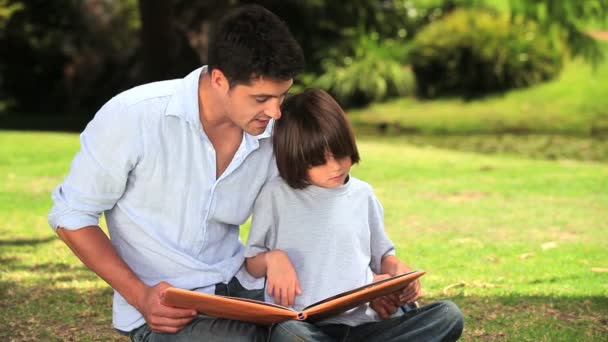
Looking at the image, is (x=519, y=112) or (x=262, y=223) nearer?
(x=262, y=223)

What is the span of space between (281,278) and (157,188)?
453mm

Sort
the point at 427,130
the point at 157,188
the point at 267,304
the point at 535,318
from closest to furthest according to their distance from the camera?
the point at 267,304, the point at 157,188, the point at 535,318, the point at 427,130

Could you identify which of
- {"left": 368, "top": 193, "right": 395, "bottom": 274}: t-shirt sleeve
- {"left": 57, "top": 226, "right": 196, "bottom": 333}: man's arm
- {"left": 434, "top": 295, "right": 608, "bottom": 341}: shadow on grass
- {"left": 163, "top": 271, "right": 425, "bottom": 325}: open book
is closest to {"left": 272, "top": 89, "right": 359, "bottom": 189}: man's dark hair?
{"left": 368, "top": 193, "right": 395, "bottom": 274}: t-shirt sleeve

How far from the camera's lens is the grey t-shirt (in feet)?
10.6

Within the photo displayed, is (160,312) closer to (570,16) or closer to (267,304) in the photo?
(267,304)

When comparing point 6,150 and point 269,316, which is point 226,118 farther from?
point 6,150

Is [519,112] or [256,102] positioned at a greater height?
[256,102]

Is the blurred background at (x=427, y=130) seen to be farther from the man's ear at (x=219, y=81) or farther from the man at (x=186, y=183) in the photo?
the man's ear at (x=219, y=81)

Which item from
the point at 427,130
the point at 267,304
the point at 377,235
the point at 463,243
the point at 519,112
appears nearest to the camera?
the point at 267,304

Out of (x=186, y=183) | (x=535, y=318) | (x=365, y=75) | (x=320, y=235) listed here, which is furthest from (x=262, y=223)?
(x=365, y=75)

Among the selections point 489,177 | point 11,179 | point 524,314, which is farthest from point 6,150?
point 524,314

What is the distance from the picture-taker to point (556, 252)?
6145 mm

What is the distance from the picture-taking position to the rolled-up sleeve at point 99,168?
9.84 feet

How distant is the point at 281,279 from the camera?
10.2 feet
